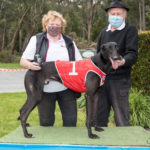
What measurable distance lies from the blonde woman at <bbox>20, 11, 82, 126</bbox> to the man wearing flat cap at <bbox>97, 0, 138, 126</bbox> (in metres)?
0.54

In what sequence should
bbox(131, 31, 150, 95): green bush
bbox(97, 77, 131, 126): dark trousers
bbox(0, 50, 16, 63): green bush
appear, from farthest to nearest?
bbox(0, 50, 16, 63): green bush < bbox(131, 31, 150, 95): green bush < bbox(97, 77, 131, 126): dark trousers

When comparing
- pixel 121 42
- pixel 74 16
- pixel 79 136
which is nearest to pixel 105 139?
pixel 79 136

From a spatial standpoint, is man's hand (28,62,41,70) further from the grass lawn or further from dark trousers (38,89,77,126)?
the grass lawn

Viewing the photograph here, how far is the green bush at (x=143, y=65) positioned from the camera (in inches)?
259

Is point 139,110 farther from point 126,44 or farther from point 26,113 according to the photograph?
point 26,113

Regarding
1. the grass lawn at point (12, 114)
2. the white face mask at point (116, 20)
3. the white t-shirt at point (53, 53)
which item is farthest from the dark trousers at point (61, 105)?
the grass lawn at point (12, 114)

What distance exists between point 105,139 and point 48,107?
3.60ft

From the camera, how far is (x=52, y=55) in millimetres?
3684

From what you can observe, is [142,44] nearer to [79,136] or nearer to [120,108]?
[120,108]

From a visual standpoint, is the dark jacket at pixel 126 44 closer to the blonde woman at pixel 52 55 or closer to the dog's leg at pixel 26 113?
the blonde woman at pixel 52 55

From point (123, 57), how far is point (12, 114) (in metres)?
4.79

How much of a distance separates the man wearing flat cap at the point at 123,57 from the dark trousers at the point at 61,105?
1.62 feet

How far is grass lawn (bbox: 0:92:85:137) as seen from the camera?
6.43 metres

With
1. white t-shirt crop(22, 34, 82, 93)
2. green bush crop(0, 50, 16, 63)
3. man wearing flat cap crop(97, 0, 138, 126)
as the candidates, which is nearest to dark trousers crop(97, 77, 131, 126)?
man wearing flat cap crop(97, 0, 138, 126)
